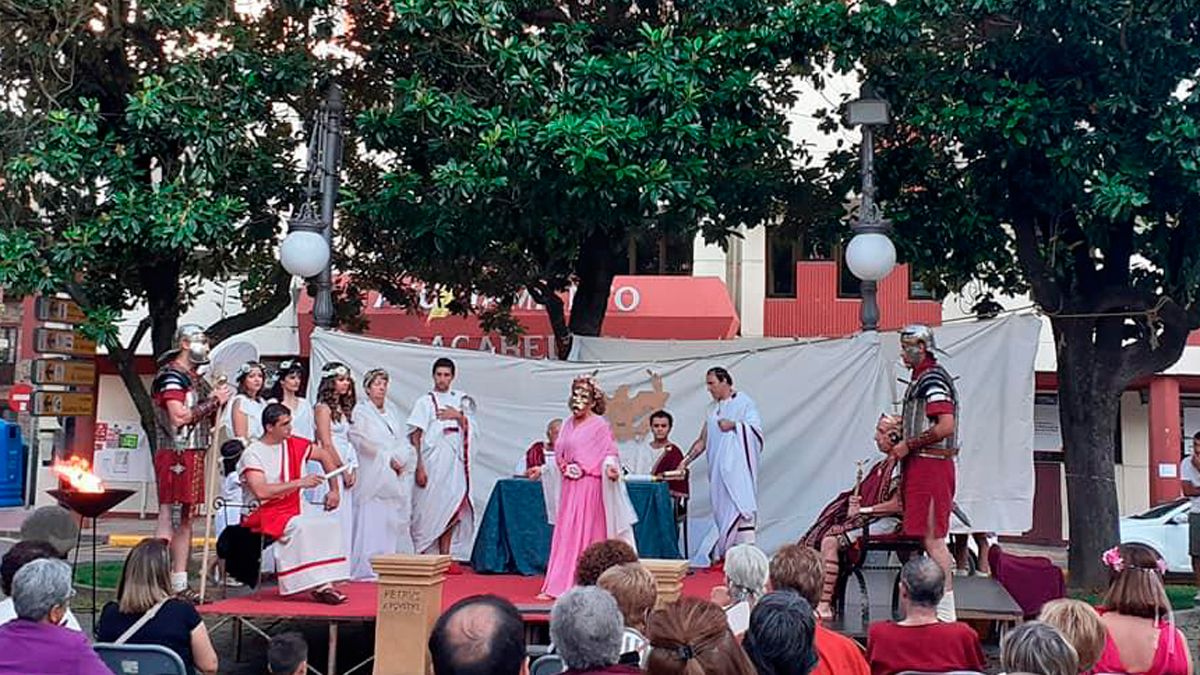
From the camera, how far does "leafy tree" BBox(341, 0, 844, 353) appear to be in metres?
9.66

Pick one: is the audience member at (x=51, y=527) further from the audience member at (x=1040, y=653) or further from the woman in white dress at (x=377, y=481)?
the audience member at (x=1040, y=653)

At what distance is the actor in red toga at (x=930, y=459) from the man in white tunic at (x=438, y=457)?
3.77 meters

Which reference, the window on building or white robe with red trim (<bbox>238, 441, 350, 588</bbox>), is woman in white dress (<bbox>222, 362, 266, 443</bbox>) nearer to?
white robe with red trim (<bbox>238, 441, 350, 588</bbox>)

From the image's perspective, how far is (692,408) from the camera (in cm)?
1098

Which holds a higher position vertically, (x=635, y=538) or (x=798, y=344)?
(x=798, y=344)

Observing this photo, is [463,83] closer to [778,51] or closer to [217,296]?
[778,51]

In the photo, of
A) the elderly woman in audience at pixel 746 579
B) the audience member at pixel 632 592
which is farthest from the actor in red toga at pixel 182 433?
the elderly woman in audience at pixel 746 579

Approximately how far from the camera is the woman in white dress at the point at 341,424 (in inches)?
320

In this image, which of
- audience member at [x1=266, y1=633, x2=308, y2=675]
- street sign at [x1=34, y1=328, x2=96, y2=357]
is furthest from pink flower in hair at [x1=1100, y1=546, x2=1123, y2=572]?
street sign at [x1=34, y1=328, x2=96, y2=357]

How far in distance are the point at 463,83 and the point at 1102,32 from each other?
5.64 metres

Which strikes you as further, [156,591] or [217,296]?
[217,296]

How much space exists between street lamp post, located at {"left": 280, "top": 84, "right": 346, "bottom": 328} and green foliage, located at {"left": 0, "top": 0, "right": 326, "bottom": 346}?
0.60m

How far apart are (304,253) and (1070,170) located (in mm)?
6562

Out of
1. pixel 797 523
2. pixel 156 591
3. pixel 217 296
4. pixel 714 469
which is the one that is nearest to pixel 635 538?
pixel 714 469
